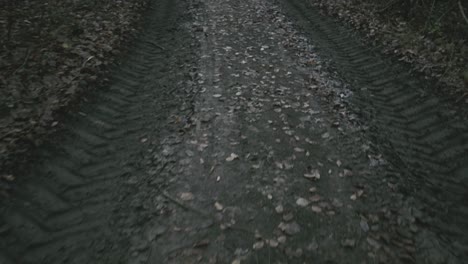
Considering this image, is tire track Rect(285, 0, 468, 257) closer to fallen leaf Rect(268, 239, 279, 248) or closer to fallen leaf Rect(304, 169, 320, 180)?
fallen leaf Rect(304, 169, 320, 180)

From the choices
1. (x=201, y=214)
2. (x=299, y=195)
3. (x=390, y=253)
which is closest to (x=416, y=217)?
(x=390, y=253)

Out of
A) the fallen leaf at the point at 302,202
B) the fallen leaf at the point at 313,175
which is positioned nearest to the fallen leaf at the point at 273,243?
the fallen leaf at the point at 302,202

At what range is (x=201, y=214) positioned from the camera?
3.80 m

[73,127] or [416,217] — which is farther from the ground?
[416,217]

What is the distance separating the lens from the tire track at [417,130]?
13.0 feet

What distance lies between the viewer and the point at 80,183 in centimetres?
418

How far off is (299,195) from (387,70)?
3.88 metres

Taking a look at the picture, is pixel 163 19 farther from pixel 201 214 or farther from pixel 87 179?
pixel 201 214

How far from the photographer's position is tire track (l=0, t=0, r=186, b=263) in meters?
3.45

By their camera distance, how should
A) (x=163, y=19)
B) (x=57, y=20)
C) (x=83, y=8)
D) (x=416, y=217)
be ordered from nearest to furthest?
(x=416, y=217)
(x=57, y=20)
(x=83, y=8)
(x=163, y=19)

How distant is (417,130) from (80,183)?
4926 mm

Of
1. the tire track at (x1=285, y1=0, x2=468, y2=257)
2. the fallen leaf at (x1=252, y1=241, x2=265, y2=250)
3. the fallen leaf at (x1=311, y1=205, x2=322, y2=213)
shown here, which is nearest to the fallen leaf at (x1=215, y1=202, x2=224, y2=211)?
the fallen leaf at (x1=252, y1=241, x2=265, y2=250)

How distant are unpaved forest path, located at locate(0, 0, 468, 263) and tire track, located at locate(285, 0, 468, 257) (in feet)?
0.08

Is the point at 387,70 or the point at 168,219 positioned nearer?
the point at 168,219
